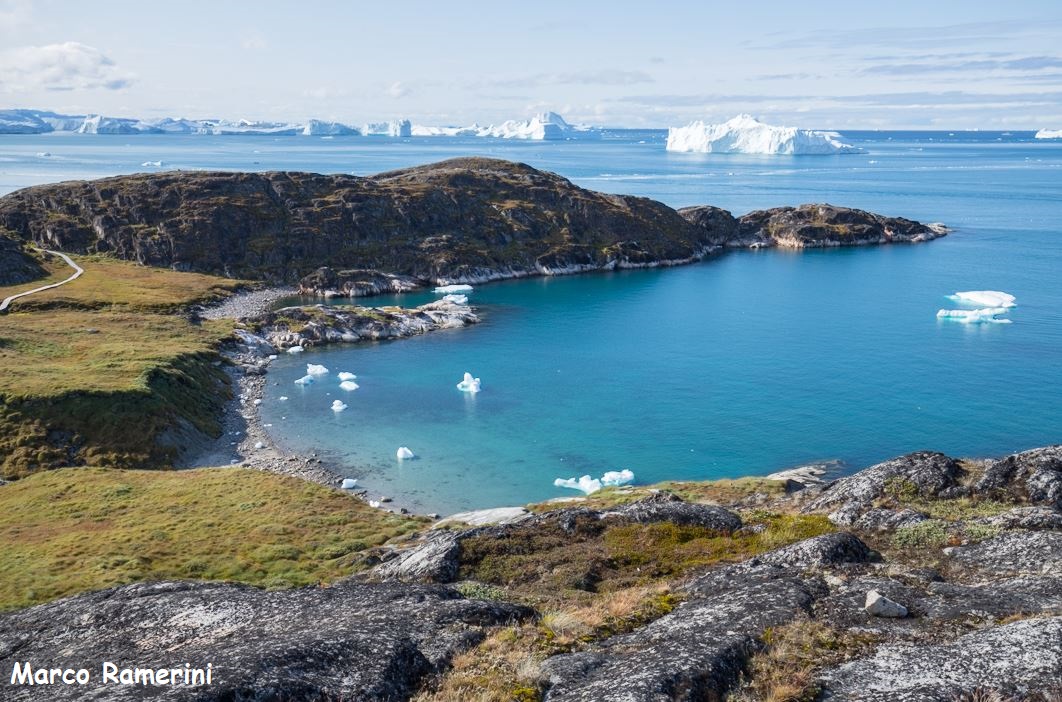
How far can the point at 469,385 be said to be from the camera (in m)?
77.6

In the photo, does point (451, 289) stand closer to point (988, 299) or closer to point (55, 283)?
point (55, 283)

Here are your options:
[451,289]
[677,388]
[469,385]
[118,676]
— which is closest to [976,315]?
[677,388]

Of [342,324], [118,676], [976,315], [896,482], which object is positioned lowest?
[342,324]

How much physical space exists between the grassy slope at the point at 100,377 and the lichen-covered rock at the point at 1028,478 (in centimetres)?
5509

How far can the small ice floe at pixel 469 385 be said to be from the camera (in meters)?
77.3

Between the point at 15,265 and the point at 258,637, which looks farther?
the point at 15,265

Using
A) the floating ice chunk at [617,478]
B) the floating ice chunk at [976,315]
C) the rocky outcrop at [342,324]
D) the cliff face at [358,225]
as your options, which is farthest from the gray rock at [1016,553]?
the cliff face at [358,225]

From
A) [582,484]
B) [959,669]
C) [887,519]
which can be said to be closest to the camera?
[959,669]

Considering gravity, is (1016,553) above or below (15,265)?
above

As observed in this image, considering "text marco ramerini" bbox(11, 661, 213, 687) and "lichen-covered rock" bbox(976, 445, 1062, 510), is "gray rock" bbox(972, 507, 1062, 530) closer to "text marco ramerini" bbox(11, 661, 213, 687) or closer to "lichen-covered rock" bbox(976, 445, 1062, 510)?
"lichen-covered rock" bbox(976, 445, 1062, 510)

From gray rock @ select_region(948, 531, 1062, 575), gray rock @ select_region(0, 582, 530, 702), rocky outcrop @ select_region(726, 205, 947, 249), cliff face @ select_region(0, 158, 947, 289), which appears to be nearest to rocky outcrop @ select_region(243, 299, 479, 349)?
cliff face @ select_region(0, 158, 947, 289)

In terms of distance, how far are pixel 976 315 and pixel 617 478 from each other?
71486mm

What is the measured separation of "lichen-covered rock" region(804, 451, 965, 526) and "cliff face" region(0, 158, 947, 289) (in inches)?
4359

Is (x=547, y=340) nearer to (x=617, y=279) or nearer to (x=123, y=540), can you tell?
(x=617, y=279)
